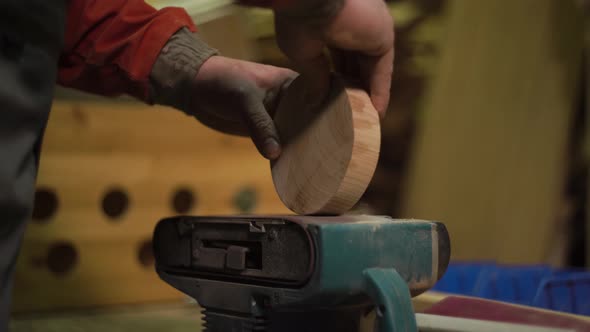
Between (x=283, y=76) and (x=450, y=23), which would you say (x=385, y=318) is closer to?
(x=283, y=76)

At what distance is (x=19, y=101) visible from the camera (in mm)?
642

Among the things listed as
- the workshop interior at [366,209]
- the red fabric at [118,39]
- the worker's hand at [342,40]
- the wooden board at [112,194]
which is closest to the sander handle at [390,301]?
the workshop interior at [366,209]

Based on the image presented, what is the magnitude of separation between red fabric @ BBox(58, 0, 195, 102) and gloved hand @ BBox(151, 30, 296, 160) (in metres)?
0.02

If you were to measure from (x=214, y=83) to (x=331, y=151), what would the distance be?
10.0 inches

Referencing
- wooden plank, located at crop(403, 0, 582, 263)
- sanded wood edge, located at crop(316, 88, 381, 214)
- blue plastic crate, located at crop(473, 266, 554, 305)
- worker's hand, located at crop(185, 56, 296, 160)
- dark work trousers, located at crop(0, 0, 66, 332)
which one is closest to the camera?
dark work trousers, located at crop(0, 0, 66, 332)

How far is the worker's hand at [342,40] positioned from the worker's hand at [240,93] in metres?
0.11

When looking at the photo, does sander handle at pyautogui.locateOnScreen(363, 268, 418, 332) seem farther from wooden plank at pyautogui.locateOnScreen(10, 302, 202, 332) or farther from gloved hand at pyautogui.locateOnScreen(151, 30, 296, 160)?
wooden plank at pyautogui.locateOnScreen(10, 302, 202, 332)

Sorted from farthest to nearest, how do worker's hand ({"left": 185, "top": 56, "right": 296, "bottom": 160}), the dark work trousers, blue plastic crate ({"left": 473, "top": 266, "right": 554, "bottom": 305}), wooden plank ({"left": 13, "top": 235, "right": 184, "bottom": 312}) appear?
wooden plank ({"left": 13, "top": 235, "right": 184, "bottom": 312}) → blue plastic crate ({"left": 473, "top": 266, "right": 554, "bottom": 305}) → worker's hand ({"left": 185, "top": 56, "right": 296, "bottom": 160}) → the dark work trousers

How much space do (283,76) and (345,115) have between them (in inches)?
8.1

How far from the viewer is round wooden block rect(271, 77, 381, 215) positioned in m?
0.74

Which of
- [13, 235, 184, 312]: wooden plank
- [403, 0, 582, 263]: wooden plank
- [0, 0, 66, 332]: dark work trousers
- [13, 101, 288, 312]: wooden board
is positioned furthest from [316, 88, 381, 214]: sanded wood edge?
[403, 0, 582, 263]: wooden plank

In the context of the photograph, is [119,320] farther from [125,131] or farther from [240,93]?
[240,93]

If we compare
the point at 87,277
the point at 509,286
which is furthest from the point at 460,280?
the point at 87,277

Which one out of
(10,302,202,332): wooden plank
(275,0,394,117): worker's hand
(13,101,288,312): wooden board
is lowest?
(10,302,202,332): wooden plank
